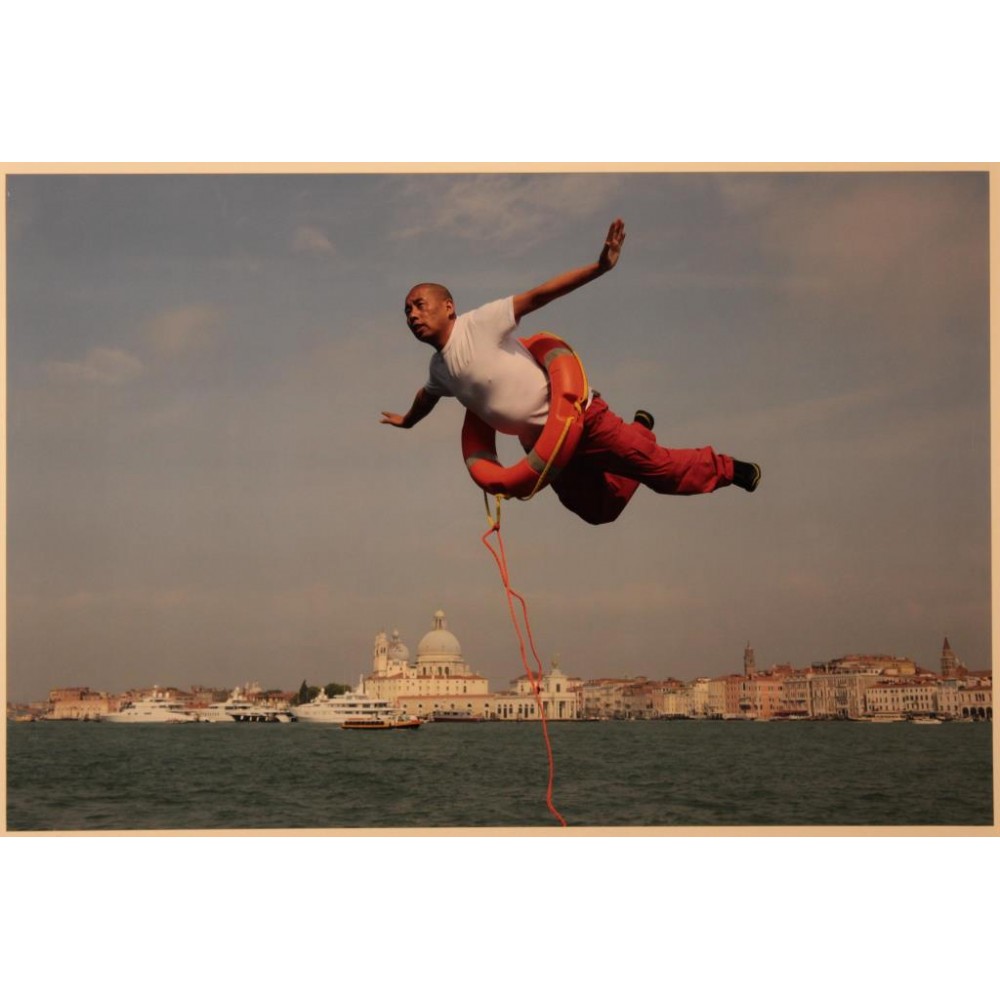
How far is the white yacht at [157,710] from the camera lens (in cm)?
672

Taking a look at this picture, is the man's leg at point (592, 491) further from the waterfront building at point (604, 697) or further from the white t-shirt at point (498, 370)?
the waterfront building at point (604, 697)

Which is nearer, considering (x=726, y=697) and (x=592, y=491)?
→ (x=592, y=491)

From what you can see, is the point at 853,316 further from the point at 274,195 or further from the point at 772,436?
the point at 274,195

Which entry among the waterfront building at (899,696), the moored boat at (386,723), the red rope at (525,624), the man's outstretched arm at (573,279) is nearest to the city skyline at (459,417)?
the red rope at (525,624)

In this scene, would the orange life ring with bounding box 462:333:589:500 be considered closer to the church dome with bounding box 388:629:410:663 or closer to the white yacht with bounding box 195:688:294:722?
the church dome with bounding box 388:629:410:663

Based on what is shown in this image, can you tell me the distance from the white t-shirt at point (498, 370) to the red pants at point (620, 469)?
0.23m

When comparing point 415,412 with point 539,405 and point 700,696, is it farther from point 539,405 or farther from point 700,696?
point 700,696

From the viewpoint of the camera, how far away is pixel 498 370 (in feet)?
20.6

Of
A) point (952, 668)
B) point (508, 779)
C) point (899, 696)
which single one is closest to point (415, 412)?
point (508, 779)

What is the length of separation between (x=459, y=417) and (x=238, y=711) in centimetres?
158


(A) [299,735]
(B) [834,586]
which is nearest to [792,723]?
(B) [834,586]

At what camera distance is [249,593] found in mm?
6734

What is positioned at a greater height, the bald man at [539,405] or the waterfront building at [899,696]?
the bald man at [539,405]

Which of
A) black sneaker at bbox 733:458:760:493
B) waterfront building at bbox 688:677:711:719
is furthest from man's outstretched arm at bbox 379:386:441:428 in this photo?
waterfront building at bbox 688:677:711:719
